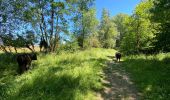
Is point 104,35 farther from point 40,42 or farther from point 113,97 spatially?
point 113,97

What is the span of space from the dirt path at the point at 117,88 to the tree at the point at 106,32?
69.3 meters

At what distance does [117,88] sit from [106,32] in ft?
244

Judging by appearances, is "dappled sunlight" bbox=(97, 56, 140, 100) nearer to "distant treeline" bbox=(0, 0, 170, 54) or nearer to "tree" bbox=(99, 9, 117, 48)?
"distant treeline" bbox=(0, 0, 170, 54)

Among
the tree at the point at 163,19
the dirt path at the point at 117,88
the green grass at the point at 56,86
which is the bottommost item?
the dirt path at the point at 117,88

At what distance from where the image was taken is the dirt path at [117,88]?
14.0 metres

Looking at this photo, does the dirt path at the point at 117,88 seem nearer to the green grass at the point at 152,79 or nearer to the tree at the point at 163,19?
the green grass at the point at 152,79

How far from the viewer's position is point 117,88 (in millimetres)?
15523

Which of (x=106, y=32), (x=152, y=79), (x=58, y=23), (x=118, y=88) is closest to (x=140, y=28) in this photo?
(x=58, y=23)

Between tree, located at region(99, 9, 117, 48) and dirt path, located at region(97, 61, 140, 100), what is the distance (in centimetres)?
6925

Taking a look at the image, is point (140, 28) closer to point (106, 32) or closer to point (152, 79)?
point (152, 79)

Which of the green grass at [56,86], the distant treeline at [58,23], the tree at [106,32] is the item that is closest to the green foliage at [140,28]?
the distant treeline at [58,23]

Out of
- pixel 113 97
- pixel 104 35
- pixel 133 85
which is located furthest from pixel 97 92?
pixel 104 35

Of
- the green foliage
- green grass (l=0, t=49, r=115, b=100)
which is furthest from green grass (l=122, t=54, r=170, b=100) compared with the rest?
the green foliage

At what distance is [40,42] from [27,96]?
19759 millimetres
